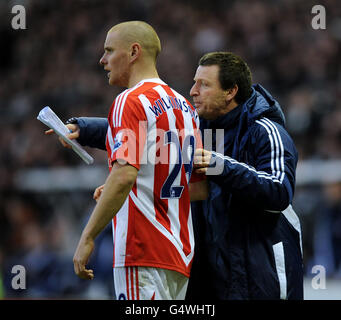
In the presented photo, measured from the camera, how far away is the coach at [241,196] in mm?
3502

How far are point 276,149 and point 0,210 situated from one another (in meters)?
7.91

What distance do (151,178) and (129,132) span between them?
262 millimetres

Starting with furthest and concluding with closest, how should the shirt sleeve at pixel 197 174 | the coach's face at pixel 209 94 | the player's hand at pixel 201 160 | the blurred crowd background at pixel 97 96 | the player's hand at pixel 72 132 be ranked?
the blurred crowd background at pixel 97 96 < the coach's face at pixel 209 94 < the player's hand at pixel 72 132 < the shirt sleeve at pixel 197 174 < the player's hand at pixel 201 160

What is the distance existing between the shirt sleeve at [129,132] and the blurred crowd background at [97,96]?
480 centimetres

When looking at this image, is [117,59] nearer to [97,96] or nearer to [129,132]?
[129,132]

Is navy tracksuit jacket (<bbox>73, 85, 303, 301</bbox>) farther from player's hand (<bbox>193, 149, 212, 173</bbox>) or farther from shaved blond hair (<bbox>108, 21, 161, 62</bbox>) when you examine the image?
shaved blond hair (<bbox>108, 21, 161, 62</bbox>)

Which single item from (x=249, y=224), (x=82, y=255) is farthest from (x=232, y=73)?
(x=82, y=255)

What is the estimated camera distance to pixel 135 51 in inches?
138

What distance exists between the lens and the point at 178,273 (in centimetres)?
333

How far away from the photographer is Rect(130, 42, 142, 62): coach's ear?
3.49 meters

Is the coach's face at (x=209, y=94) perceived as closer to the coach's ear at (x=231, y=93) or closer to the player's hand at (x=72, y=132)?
the coach's ear at (x=231, y=93)

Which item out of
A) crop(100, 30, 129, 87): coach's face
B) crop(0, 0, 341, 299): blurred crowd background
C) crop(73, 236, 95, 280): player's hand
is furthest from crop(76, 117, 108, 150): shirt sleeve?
crop(0, 0, 341, 299): blurred crowd background

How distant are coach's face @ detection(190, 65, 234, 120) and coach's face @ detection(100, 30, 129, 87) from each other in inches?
20.6

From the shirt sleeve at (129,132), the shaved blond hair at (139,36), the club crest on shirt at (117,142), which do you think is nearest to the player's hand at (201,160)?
the shirt sleeve at (129,132)
